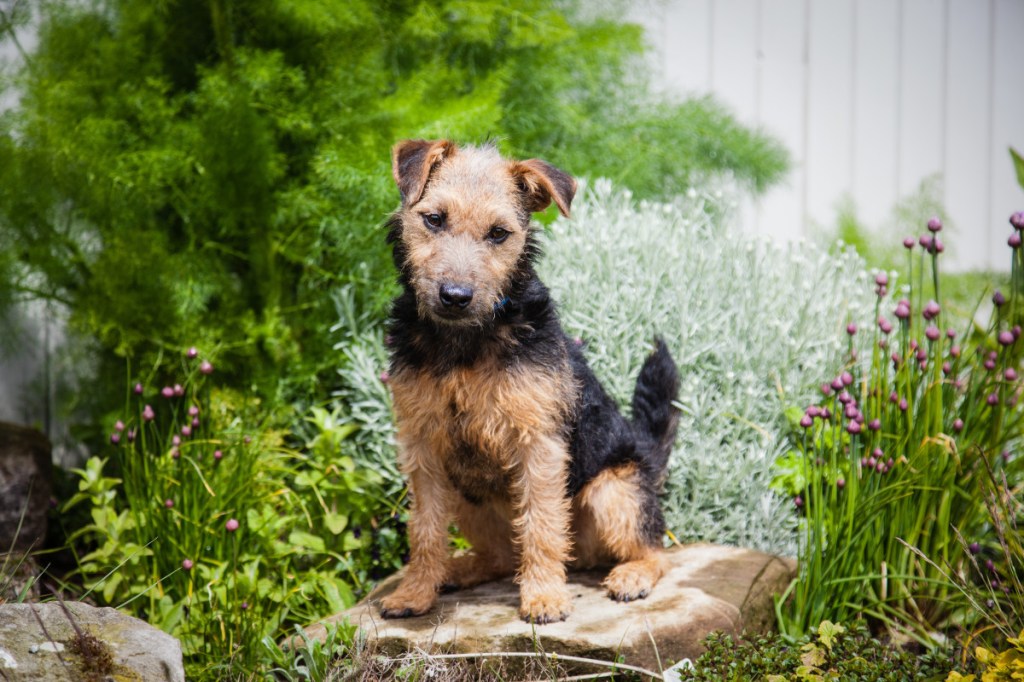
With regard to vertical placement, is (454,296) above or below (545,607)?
above

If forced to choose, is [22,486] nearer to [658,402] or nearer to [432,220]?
[432,220]

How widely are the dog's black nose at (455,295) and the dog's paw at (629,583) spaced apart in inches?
51.5

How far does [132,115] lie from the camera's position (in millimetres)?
4949

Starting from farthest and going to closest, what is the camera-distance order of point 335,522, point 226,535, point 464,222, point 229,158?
point 229,158 < point 335,522 < point 226,535 < point 464,222

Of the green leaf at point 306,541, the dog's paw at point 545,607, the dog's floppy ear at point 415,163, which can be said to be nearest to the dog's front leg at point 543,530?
the dog's paw at point 545,607

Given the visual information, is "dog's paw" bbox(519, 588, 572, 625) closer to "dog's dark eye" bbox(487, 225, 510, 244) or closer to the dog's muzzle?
the dog's muzzle

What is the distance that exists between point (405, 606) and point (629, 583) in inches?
33.9

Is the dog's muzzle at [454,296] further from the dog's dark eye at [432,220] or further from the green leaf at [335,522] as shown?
the green leaf at [335,522]

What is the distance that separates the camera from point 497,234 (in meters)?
3.04

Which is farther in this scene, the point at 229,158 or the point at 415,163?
the point at 229,158

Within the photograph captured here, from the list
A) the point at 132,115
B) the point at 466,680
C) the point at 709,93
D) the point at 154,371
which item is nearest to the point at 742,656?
the point at 466,680

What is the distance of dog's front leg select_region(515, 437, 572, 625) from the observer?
3137 millimetres

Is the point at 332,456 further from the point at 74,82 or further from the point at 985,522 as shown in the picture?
the point at 985,522

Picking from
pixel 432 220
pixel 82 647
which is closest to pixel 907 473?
pixel 432 220
